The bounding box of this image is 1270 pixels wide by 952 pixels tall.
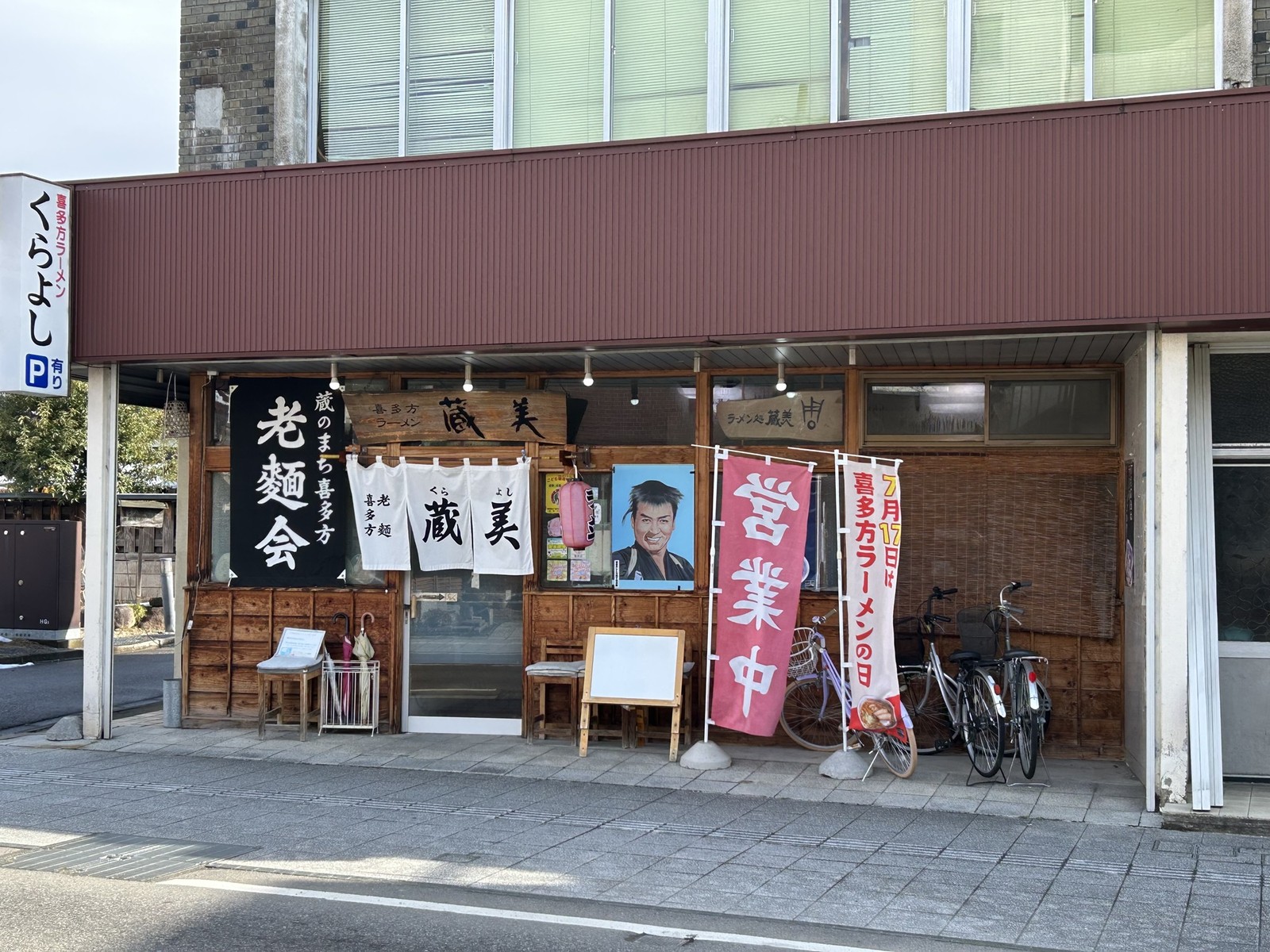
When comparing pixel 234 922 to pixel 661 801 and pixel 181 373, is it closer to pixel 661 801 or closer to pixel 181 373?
pixel 661 801

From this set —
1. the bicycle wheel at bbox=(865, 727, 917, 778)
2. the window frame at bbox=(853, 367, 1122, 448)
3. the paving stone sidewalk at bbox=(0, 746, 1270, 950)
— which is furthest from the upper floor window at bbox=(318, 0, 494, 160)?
the bicycle wheel at bbox=(865, 727, 917, 778)

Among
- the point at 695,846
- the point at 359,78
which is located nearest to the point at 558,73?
the point at 359,78

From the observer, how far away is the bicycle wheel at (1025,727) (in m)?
9.97

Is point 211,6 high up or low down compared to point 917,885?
up

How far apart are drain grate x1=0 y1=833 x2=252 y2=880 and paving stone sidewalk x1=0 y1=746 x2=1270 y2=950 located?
0.60 feet

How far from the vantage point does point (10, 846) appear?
321 inches

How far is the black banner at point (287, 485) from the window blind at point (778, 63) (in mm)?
4920

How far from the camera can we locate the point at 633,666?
11.2 m

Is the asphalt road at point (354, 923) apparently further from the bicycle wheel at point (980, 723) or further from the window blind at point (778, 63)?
the window blind at point (778, 63)

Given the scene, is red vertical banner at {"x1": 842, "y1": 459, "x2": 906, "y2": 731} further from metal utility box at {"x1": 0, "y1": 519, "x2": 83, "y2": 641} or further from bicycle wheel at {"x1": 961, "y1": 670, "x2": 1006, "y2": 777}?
metal utility box at {"x1": 0, "y1": 519, "x2": 83, "y2": 641}

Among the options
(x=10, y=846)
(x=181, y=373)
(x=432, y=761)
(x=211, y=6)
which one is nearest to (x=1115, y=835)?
(x=432, y=761)

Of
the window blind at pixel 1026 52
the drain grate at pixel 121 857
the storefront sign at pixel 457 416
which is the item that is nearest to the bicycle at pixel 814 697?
the storefront sign at pixel 457 416

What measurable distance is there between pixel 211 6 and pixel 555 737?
847 centimetres

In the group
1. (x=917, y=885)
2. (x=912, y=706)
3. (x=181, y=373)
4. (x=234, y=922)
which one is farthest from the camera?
(x=181, y=373)
